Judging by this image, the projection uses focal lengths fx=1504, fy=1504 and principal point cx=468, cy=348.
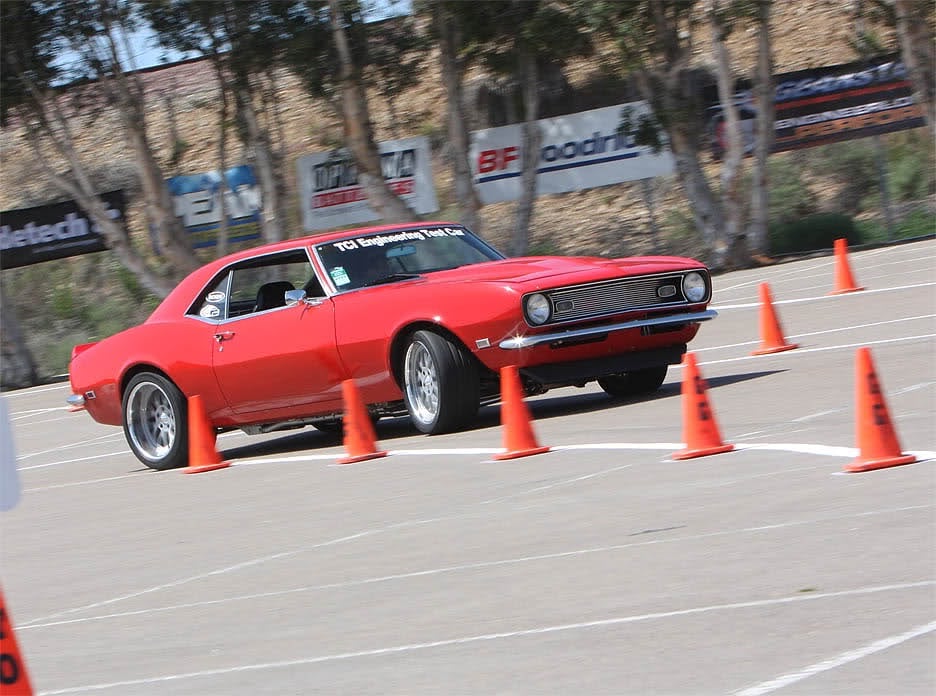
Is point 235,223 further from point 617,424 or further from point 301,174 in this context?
point 617,424

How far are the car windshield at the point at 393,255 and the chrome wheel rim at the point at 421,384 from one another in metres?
0.74

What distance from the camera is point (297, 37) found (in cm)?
3052

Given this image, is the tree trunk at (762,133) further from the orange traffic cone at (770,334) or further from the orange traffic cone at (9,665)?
the orange traffic cone at (9,665)

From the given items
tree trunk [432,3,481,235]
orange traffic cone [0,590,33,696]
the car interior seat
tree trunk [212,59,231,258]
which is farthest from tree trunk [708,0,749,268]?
orange traffic cone [0,590,33,696]

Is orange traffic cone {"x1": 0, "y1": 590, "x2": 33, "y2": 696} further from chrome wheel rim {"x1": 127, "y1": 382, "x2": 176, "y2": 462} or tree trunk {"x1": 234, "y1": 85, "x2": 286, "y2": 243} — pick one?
tree trunk {"x1": 234, "y1": 85, "x2": 286, "y2": 243}

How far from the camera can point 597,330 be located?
1033cm

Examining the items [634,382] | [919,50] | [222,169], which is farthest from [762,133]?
[634,382]

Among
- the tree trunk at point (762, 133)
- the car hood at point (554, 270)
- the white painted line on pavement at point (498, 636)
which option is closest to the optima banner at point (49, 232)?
the tree trunk at point (762, 133)

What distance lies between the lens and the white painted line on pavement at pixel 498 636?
4973 mm

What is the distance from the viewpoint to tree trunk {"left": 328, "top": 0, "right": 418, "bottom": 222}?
98.0 ft

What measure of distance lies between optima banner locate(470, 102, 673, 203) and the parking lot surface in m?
20.0

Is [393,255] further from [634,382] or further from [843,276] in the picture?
[843,276]

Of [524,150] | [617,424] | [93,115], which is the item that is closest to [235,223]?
[93,115]

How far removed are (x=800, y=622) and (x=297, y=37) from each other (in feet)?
89.1
